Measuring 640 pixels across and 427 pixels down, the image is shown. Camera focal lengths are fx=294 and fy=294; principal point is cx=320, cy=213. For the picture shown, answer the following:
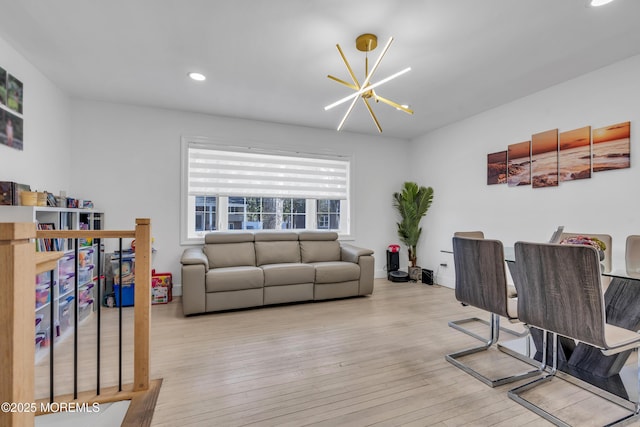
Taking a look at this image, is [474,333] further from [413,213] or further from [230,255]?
[230,255]

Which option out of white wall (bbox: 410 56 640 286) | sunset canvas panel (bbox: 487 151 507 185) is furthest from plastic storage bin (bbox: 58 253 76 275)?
sunset canvas panel (bbox: 487 151 507 185)

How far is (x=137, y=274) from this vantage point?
191 cm

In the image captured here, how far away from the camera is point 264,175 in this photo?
4621mm

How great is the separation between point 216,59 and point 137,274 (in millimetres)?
2087

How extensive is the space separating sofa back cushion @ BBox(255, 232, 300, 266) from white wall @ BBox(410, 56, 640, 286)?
2466mm

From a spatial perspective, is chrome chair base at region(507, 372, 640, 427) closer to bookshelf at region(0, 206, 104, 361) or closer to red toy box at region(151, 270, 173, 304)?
bookshelf at region(0, 206, 104, 361)

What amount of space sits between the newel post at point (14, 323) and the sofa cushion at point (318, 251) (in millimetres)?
3597

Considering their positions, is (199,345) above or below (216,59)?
below

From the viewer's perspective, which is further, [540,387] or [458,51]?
[458,51]

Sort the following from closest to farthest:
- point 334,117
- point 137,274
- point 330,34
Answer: point 137,274, point 330,34, point 334,117

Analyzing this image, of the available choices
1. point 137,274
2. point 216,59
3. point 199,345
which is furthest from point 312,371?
point 216,59

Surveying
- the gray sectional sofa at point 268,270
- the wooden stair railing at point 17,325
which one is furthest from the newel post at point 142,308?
the gray sectional sofa at point 268,270

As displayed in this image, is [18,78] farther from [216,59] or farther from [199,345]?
[199,345]

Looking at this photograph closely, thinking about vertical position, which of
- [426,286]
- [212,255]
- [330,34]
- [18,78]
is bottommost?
[426,286]
